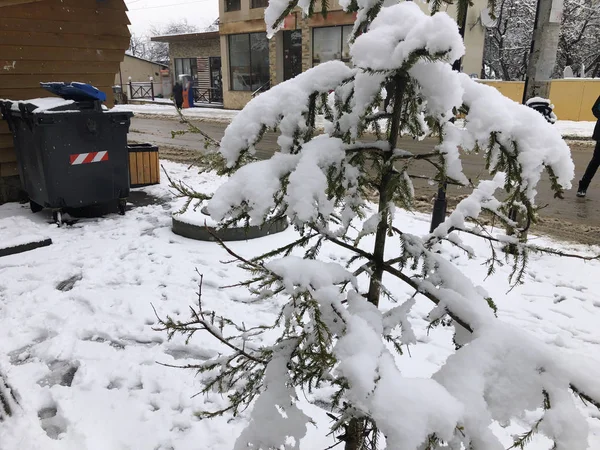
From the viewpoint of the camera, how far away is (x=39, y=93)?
726 cm

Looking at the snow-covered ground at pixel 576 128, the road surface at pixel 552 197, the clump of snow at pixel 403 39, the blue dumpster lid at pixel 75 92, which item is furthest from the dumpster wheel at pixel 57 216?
the snow-covered ground at pixel 576 128

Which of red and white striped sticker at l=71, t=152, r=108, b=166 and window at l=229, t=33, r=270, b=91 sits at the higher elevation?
window at l=229, t=33, r=270, b=91

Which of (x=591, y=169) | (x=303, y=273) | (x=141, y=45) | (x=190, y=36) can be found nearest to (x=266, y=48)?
(x=190, y=36)

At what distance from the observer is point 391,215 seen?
1.66 meters

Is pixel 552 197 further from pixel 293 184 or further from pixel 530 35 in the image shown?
pixel 530 35

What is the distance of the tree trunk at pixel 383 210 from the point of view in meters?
1.62

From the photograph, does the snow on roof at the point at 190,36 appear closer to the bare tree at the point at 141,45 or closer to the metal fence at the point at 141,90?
the metal fence at the point at 141,90

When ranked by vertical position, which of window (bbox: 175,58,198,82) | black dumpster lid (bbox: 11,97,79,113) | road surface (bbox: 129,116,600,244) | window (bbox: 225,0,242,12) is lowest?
road surface (bbox: 129,116,600,244)

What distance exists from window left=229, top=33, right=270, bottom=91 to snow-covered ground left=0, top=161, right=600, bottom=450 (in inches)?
852

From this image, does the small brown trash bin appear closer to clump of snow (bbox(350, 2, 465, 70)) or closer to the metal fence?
clump of snow (bbox(350, 2, 465, 70))

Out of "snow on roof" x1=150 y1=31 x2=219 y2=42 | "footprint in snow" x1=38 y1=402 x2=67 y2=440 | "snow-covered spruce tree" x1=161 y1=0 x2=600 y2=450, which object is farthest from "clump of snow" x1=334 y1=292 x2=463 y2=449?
"snow on roof" x1=150 y1=31 x2=219 y2=42

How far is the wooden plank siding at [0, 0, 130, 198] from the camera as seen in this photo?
684cm

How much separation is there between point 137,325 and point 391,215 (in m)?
2.81

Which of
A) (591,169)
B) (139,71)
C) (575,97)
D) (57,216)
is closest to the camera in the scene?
(57,216)
